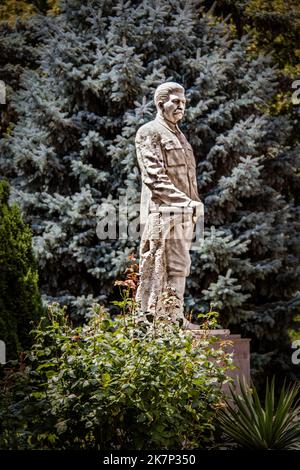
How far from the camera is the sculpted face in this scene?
8.37 metres

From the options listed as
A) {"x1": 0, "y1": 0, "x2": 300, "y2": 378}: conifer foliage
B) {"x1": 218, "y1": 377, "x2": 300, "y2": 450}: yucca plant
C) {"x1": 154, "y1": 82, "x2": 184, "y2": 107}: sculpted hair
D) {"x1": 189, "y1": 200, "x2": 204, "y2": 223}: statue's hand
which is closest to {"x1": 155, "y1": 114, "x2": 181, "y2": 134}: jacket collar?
{"x1": 154, "y1": 82, "x2": 184, "y2": 107}: sculpted hair

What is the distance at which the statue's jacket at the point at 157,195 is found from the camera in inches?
Answer: 318

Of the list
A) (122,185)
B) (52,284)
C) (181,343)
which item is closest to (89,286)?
(52,284)

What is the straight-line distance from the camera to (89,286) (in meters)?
13.1

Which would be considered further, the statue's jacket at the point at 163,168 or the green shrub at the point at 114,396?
the statue's jacket at the point at 163,168

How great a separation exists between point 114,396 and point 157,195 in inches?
111

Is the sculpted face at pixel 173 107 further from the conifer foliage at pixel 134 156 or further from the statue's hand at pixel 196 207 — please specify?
the conifer foliage at pixel 134 156

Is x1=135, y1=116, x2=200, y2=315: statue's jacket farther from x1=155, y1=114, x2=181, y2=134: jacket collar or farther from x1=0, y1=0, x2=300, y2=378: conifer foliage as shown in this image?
x1=0, y1=0, x2=300, y2=378: conifer foliage

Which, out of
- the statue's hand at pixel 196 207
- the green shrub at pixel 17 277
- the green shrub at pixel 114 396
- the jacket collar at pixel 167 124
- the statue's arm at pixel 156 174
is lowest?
the green shrub at pixel 114 396

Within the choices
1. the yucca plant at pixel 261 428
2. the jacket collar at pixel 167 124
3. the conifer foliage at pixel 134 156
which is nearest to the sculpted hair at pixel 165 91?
the jacket collar at pixel 167 124

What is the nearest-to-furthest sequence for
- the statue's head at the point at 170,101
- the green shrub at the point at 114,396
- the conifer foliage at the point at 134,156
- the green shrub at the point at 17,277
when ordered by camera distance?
the green shrub at the point at 114,396 < the statue's head at the point at 170,101 < the green shrub at the point at 17,277 < the conifer foliage at the point at 134,156

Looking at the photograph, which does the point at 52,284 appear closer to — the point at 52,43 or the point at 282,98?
the point at 52,43

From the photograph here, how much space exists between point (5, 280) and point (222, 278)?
11.2 ft

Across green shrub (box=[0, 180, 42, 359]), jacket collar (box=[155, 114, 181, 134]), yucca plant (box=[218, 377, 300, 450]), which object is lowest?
yucca plant (box=[218, 377, 300, 450])
